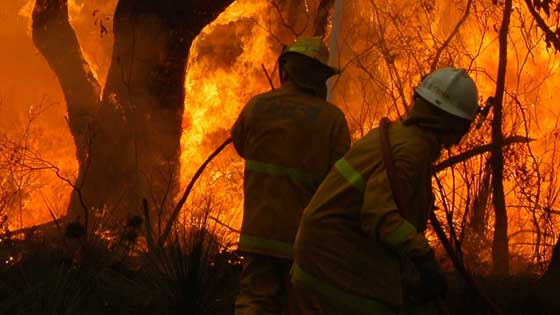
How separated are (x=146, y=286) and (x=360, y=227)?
10.1 ft

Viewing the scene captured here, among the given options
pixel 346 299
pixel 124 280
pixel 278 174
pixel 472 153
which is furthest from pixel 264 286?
pixel 472 153

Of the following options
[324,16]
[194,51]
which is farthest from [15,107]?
[324,16]

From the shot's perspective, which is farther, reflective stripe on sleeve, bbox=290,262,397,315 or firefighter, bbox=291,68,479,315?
reflective stripe on sleeve, bbox=290,262,397,315

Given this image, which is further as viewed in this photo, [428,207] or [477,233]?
[477,233]

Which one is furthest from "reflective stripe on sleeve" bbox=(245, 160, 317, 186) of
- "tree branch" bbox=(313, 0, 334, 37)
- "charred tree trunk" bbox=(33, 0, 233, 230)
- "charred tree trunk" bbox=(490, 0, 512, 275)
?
"charred tree trunk" bbox=(33, 0, 233, 230)

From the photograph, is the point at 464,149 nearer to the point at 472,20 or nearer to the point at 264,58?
the point at 472,20

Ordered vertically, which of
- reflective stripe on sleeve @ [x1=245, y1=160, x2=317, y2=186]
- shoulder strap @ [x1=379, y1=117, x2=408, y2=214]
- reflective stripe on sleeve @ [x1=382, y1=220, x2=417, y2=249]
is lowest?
reflective stripe on sleeve @ [x1=382, y1=220, x2=417, y2=249]

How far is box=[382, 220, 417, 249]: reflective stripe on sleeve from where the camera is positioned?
461 cm

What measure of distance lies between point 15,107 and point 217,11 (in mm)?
7535

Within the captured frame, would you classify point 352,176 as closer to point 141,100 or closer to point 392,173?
point 392,173

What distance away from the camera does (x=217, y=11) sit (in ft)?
41.4

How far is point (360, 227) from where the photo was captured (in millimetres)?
4855

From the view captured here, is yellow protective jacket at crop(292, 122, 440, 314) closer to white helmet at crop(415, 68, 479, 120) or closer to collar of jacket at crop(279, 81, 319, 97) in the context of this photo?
white helmet at crop(415, 68, 479, 120)

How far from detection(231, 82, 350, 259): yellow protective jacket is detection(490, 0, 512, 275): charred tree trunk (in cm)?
337
